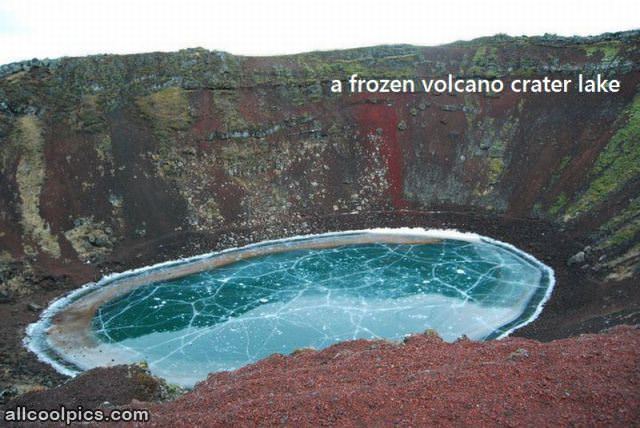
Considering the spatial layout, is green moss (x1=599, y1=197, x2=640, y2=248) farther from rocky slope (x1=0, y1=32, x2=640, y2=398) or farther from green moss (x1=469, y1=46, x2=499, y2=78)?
green moss (x1=469, y1=46, x2=499, y2=78)

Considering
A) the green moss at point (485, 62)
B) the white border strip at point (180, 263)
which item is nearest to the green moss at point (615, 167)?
the white border strip at point (180, 263)

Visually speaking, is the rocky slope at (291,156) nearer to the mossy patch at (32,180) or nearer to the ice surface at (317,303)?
the mossy patch at (32,180)

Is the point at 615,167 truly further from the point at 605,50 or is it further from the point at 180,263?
the point at 180,263

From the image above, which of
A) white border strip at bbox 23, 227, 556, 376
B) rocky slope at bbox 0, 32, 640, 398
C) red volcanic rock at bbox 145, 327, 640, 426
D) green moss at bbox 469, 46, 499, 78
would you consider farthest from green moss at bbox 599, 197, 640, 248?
green moss at bbox 469, 46, 499, 78

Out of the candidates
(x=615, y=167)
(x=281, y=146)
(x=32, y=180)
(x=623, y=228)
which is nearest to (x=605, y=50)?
(x=615, y=167)

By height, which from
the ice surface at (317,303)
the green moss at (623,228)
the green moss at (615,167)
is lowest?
the ice surface at (317,303)

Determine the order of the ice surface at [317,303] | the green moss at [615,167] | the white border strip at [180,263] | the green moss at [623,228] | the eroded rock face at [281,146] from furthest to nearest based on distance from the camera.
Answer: the eroded rock face at [281,146]
the green moss at [615,167]
the green moss at [623,228]
the ice surface at [317,303]
the white border strip at [180,263]

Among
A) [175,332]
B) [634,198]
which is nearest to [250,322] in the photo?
[175,332]
